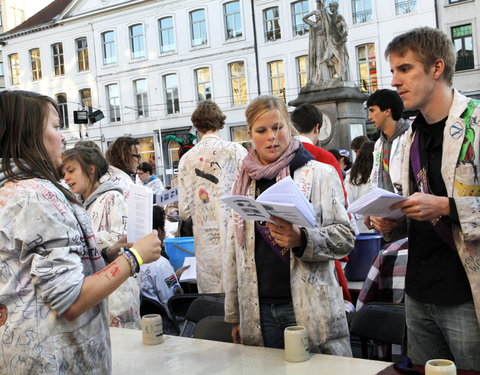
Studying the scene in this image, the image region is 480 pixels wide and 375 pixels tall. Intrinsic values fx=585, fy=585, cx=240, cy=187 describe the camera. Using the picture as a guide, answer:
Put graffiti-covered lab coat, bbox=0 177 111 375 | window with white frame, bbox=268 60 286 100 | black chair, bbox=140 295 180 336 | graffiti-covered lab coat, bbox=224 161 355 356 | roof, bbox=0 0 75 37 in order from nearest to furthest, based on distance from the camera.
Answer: graffiti-covered lab coat, bbox=0 177 111 375 < graffiti-covered lab coat, bbox=224 161 355 356 < black chair, bbox=140 295 180 336 < window with white frame, bbox=268 60 286 100 < roof, bbox=0 0 75 37

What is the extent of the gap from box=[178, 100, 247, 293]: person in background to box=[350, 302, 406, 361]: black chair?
58.1 inches

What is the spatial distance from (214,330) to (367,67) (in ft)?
76.3

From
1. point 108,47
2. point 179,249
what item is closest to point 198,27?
point 108,47

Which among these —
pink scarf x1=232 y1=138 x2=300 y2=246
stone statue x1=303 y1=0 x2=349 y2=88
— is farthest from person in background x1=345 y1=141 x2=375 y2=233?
stone statue x1=303 y1=0 x2=349 y2=88

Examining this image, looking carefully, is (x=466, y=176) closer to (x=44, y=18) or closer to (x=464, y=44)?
(x=464, y=44)

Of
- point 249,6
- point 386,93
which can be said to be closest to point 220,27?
point 249,6

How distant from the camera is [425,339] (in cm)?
222

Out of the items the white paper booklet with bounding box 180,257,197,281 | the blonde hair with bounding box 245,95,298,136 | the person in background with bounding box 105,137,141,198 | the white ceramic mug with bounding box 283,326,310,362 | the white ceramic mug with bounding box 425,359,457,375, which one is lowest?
the white paper booklet with bounding box 180,257,197,281

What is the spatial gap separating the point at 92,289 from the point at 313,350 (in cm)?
111

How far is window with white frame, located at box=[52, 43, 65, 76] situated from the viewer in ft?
111

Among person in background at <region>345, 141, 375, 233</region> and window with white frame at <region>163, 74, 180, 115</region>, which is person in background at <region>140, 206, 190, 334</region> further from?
window with white frame at <region>163, 74, 180, 115</region>

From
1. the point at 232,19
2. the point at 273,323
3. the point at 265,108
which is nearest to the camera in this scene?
the point at 273,323

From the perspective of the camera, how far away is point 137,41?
103ft

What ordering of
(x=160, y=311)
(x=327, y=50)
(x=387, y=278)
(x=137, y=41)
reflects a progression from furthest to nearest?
(x=137, y=41), (x=327, y=50), (x=160, y=311), (x=387, y=278)
